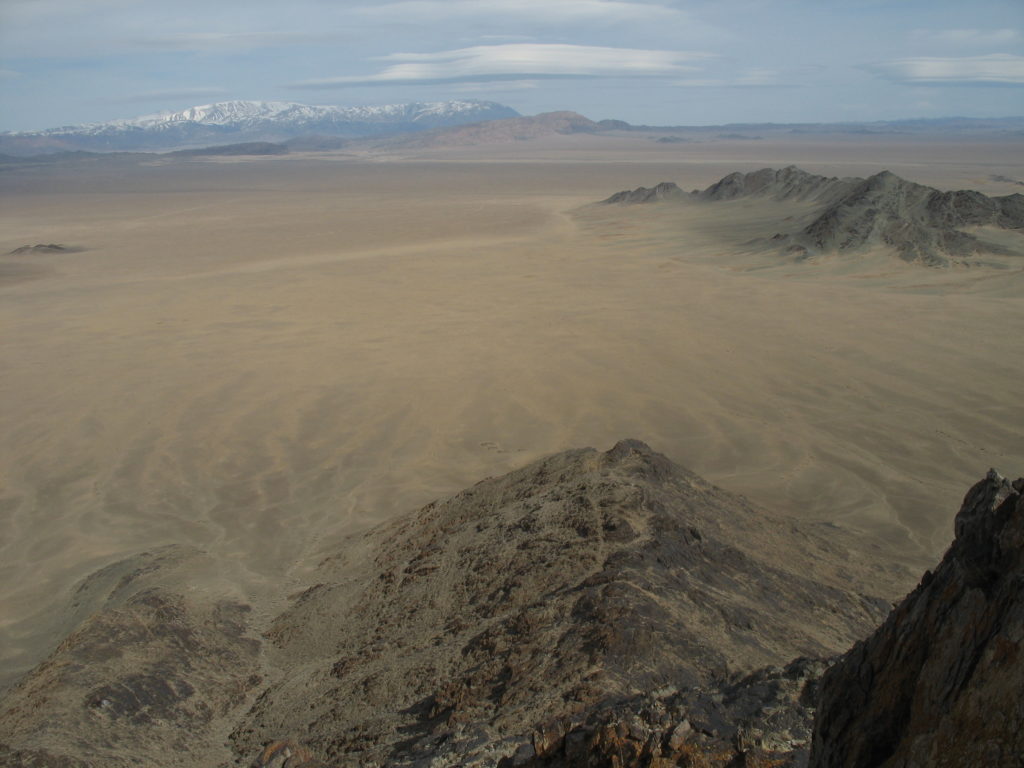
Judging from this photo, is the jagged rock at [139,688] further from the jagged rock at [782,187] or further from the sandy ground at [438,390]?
the jagged rock at [782,187]

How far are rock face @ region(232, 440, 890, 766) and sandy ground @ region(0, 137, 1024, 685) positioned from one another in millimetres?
1128

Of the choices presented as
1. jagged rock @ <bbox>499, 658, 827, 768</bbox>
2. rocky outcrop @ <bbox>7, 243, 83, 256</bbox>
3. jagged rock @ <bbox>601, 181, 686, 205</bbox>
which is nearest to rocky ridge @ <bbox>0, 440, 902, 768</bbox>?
jagged rock @ <bbox>499, 658, 827, 768</bbox>

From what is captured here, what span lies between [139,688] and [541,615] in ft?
7.18

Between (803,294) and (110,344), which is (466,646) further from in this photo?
(803,294)

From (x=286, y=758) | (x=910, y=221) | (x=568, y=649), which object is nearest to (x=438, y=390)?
(x=568, y=649)

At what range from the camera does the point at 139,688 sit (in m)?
4.47

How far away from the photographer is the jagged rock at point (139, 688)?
3.97 metres

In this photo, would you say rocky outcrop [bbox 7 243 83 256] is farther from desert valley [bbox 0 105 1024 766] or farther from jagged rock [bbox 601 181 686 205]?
jagged rock [bbox 601 181 686 205]

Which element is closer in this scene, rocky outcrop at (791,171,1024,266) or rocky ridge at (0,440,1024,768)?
rocky ridge at (0,440,1024,768)

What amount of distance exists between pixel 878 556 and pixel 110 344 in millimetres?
13282

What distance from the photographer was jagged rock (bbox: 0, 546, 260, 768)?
397 cm

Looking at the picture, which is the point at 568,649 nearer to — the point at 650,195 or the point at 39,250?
the point at 39,250

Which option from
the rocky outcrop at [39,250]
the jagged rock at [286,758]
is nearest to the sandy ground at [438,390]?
the rocky outcrop at [39,250]

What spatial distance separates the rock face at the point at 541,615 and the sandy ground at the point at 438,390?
1.13 m
